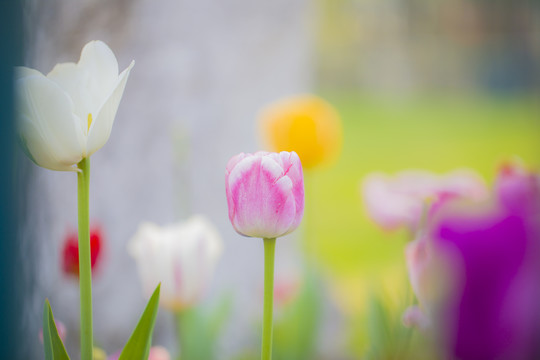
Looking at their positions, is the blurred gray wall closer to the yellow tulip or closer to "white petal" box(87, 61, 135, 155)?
the yellow tulip

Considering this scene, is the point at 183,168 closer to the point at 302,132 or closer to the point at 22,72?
the point at 302,132

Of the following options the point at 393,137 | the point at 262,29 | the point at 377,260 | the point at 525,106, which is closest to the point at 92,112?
the point at 262,29

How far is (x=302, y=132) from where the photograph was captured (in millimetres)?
852

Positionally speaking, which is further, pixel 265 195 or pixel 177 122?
pixel 177 122

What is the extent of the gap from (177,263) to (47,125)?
28cm

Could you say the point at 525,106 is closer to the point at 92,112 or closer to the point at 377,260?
the point at 377,260

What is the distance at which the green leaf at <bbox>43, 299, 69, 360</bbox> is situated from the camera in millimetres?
284

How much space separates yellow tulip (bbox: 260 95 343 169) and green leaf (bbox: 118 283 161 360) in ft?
1.82

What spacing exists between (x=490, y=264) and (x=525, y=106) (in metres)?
6.90

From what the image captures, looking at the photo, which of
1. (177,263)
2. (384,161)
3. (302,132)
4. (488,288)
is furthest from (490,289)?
(384,161)

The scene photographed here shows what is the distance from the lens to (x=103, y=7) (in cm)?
77

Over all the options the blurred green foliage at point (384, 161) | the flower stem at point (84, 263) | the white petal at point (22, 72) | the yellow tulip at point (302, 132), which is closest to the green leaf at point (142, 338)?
the flower stem at point (84, 263)

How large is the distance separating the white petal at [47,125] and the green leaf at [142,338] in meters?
0.09

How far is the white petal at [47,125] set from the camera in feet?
0.87
